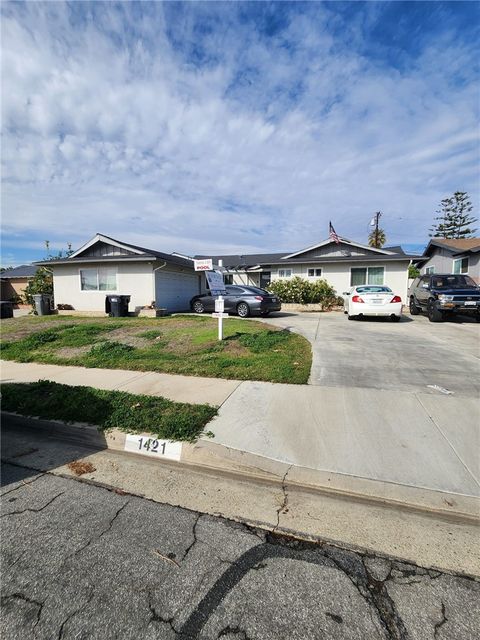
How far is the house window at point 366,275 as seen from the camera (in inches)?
739

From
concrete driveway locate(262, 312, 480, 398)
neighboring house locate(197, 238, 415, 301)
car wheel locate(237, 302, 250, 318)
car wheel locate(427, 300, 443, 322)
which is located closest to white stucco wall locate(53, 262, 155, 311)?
car wheel locate(237, 302, 250, 318)

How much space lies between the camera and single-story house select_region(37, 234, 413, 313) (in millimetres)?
15852

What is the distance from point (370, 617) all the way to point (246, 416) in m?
2.51

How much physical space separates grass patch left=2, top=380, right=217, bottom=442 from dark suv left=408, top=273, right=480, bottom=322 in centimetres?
1140

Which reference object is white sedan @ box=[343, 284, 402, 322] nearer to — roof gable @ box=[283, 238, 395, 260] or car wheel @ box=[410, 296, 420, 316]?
car wheel @ box=[410, 296, 420, 316]

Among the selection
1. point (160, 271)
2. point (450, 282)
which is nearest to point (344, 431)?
point (450, 282)

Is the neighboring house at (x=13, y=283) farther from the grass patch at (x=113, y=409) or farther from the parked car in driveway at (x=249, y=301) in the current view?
the grass patch at (x=113, y=409)

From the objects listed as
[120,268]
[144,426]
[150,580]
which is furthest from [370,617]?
[120,268]

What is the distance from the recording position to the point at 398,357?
683 centimetres

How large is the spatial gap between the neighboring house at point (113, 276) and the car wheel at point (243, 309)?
4302mm

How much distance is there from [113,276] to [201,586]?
53.2 ft

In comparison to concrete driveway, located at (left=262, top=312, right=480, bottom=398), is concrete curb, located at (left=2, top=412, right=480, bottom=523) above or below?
below

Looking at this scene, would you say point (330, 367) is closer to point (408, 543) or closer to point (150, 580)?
point (408, 543)

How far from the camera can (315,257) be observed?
786 inches
